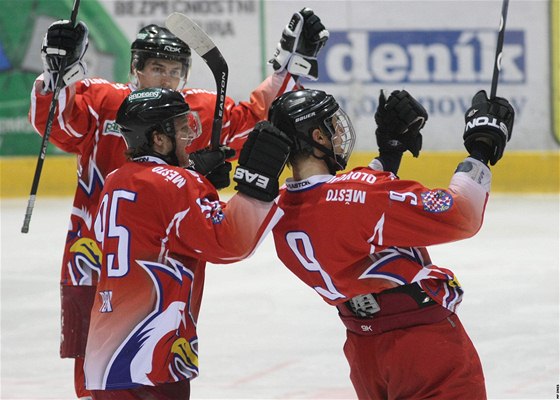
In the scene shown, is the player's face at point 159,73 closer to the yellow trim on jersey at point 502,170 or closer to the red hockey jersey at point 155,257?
the red hockey jersey at point 155,257

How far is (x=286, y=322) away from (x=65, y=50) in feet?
8.09

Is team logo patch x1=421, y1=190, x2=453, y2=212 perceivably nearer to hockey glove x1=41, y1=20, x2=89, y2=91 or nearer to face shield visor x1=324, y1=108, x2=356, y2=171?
face shield visor x1=324, y1=108, x2=356, y2=171

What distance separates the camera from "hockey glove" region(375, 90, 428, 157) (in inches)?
121

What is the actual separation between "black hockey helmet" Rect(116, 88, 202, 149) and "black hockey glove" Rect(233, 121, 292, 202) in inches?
11.7

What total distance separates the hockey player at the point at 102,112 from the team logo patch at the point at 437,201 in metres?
1.22

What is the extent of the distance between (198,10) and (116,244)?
7.39 metres

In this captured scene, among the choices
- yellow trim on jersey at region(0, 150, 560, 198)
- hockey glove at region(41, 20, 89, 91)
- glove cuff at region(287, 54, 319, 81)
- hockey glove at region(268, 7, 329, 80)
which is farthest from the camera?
yellow trim on jersey at region(0, 150, 560, 198)

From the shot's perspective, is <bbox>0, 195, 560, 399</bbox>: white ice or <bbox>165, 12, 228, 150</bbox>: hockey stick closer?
<bbox>165, 12, 228, 150</bbox>: hockey stick

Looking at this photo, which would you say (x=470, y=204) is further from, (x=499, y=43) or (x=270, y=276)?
(x=270, y=276)

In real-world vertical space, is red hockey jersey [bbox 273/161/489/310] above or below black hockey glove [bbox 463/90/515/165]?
below

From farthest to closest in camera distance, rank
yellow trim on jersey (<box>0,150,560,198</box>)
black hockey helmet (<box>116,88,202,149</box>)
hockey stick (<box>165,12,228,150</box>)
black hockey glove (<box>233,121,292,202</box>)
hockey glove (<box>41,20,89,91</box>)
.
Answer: yellow trim on jersey (<box>0,150,560,198</box>) < hockey glove (<box>41,20,89,91</box>) < hockey stick (<box>165,12,228,150</box>) < black hockey helmet (<box>116,88,202,149</box>) < black hockey glove (<box>233,121,292,202</box>)

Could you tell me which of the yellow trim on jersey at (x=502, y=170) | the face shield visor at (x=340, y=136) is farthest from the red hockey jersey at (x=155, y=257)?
the yellow trim on jersey at (x=502, y=170)

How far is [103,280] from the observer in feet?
9.34

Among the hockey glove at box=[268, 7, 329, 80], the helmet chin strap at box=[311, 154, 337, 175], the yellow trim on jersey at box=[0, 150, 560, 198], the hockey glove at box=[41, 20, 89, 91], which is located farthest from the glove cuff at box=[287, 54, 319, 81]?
the yellow trim on jersey at box=[0, 150, 560, 198]
